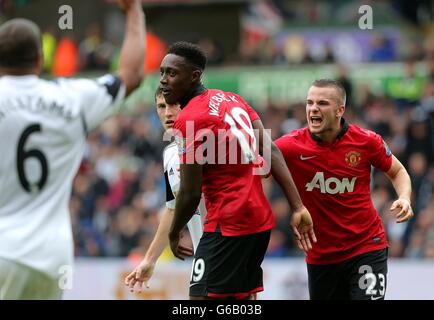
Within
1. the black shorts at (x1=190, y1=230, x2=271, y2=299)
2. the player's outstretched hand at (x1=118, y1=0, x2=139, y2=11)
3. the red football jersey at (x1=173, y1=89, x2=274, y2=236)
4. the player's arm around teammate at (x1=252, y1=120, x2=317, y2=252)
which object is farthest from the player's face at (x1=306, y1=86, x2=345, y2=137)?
the player's outstretched hand at (x1=118, y1=0, x2=139, y2=11)

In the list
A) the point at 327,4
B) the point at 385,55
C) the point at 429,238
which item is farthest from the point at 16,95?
the point at 327,4

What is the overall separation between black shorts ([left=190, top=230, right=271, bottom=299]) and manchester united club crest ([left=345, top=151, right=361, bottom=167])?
127 centimetres

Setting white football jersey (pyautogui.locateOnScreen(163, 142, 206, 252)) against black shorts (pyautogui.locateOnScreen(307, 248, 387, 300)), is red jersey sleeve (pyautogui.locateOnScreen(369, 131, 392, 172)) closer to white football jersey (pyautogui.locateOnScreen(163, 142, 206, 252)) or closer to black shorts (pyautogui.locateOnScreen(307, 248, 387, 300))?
black shorts (pyautogui.locateOnScreen(307, 248, 387, 300))

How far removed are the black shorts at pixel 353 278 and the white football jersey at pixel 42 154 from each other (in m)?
2.95

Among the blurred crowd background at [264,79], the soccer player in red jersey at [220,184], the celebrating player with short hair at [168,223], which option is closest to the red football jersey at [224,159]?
the soccer player in red jersey at [220,184]

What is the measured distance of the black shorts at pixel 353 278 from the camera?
8.02 metres

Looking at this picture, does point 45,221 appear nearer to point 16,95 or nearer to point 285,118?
point 16,95

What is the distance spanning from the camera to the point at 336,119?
27.0 feet

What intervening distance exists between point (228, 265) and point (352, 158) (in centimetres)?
166

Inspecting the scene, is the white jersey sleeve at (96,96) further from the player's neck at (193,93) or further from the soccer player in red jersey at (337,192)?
the soccer player in red jersey at (337,192)

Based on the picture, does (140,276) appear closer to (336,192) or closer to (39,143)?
(336,192)

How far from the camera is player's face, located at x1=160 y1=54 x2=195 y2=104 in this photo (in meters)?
7.30

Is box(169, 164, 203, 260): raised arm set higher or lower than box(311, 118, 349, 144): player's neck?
lower

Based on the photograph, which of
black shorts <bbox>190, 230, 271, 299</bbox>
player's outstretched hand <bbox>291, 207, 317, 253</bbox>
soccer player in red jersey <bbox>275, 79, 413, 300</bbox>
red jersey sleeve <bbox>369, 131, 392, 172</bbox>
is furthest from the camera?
red jersey sleeve <bbox>369, 131, 392, 172</bbox>
